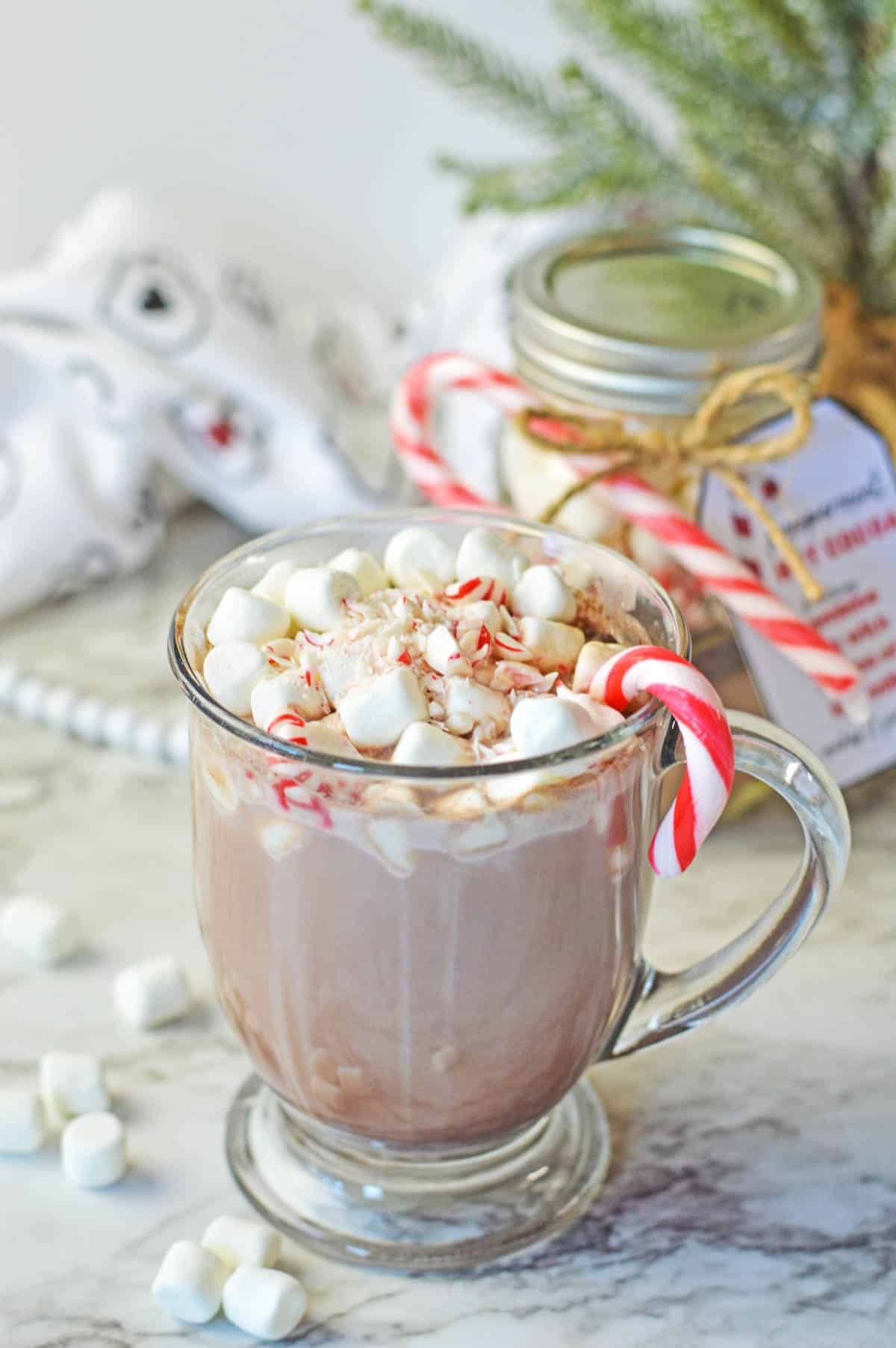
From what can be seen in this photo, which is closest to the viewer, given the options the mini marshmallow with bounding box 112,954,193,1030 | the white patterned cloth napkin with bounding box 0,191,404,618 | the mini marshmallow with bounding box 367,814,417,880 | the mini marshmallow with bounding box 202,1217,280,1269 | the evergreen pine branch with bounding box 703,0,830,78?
the mini marshmallow with bounding box 367,814,417,880

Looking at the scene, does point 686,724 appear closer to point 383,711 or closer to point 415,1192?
point 383,711

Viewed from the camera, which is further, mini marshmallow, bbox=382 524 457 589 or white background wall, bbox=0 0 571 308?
white background wall, bbox=0 0 571 308

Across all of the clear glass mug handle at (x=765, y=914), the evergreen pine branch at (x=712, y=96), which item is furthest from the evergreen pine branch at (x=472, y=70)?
the clear glass mug handle at (x=765, y=914)

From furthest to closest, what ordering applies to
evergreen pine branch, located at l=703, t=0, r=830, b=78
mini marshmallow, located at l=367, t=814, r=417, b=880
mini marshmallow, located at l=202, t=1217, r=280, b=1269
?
1. evergreen pine branch, located at l=703, t=0, r=830, b=78
2. mini marshmallow, located at l=202, t=1217, r=280, b=1269
3. mini marshmallow, located at l=367, t=814, r=417, b=880

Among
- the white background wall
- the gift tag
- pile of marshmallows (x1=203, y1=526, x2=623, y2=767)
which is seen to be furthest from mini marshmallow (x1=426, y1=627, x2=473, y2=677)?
the white background wall

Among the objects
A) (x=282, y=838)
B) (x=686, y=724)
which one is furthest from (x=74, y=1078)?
(x=686, y=724)

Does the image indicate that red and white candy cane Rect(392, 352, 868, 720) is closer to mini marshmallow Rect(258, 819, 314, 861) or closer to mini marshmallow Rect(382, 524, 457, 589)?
mini marshmallow Rect(382, 524, 457, 589)

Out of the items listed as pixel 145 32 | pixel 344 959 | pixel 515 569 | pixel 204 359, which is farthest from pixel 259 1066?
pixel 145 32
